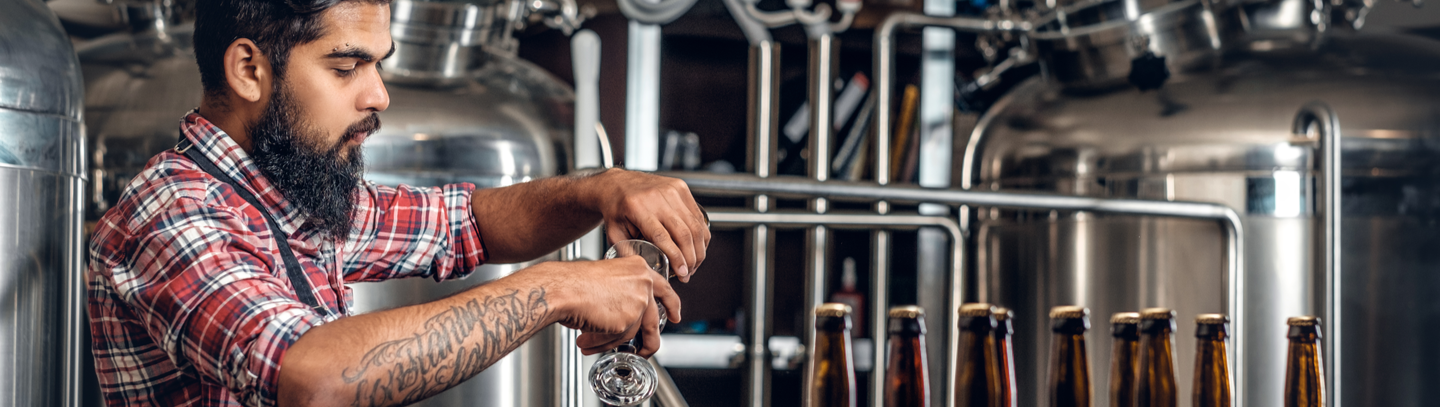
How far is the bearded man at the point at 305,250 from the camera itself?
78cm

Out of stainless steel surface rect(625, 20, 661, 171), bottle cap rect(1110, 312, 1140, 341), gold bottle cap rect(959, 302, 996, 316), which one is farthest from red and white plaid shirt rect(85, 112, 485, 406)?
stainless steel surface rect(625, 20, 661, 171)

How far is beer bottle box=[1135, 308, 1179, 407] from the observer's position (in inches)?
39.6

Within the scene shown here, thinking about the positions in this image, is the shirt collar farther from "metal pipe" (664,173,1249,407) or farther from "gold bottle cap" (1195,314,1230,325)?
→ "gold bottle cap" (1195,314,1230,325)

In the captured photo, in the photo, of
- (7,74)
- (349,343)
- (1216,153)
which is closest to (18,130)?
(7,74)

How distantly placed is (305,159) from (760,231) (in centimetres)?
124

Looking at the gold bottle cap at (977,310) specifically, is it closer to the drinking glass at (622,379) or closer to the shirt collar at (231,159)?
the drinking glass at (622,379)

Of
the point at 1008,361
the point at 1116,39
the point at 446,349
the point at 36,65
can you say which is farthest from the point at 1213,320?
the point at 36,65

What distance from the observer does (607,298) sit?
83cm

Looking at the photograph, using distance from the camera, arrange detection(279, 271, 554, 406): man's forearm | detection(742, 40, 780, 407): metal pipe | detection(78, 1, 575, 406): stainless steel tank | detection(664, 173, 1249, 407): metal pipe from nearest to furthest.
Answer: detection(279, 271, 554, 406): man's forearm → detection(664, 173, 1249, 407): metal pipe → detection(78, 1, 575, 406): stainless steel tank → detection(742, 40, 780, 407): metal pipe

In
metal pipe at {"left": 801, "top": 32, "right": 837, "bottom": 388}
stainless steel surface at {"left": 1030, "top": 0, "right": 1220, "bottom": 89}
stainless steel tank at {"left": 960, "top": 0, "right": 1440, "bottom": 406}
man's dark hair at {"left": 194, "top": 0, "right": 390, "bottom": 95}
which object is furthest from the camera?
metal pipe at {"left": 801, "top": 32, "right": 837, "bottom": 388}

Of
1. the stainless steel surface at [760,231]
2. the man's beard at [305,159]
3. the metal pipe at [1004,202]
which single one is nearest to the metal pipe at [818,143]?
the stainless steel surface at [760,231]

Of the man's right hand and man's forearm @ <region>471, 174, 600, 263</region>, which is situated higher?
man's forearm @ <region>471, 174, 600, 263</region>

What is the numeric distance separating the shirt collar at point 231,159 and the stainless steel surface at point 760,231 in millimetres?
1061

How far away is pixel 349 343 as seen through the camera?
76cm
